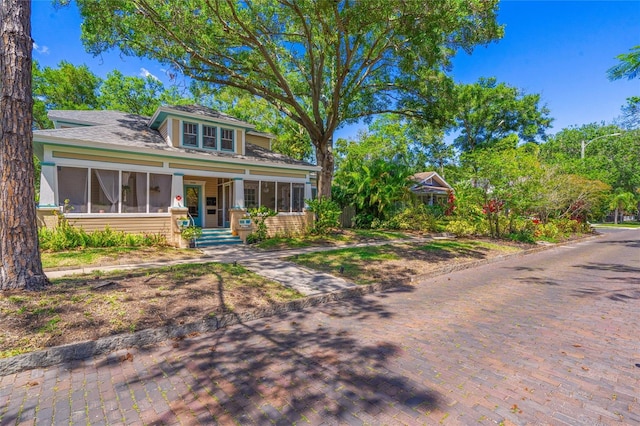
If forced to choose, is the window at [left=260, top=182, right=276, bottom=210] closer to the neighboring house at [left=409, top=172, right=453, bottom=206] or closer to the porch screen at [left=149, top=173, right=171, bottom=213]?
the porch screen at [left=149, top=173, right=171, bottom=213]

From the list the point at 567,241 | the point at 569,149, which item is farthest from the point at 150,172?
the point at 569,149

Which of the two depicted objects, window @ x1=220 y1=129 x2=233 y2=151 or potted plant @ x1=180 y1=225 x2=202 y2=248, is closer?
potted plant @ x1=180 y1=225 x2=202 y2=248

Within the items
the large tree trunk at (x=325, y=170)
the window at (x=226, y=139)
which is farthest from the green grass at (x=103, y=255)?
the large tree trunk at (x=325, y=170)

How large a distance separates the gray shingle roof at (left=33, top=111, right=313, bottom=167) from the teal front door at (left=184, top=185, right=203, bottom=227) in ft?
8.48

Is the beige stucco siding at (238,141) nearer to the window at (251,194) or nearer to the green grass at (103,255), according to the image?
the window at (251,194)

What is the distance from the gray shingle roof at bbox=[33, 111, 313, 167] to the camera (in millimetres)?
10713

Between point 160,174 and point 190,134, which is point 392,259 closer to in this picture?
point 160,174

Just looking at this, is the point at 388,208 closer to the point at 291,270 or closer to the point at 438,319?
the point at 291,270

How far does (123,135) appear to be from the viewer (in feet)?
40.6

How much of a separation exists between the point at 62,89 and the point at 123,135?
62.6 ft

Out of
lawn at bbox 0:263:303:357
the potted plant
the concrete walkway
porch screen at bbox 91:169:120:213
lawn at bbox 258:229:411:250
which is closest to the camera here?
lawn at bbox 0:263:303:357

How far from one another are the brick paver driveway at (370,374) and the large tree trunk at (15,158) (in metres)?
2.41

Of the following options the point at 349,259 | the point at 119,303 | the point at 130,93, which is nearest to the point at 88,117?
the point at 119,303

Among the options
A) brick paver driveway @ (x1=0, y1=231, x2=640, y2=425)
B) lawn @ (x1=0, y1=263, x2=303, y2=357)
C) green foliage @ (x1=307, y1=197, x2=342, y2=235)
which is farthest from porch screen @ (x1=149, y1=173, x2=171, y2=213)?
brick paver driveway @ (x1=0, y1=231, x2=640, y2=425)
